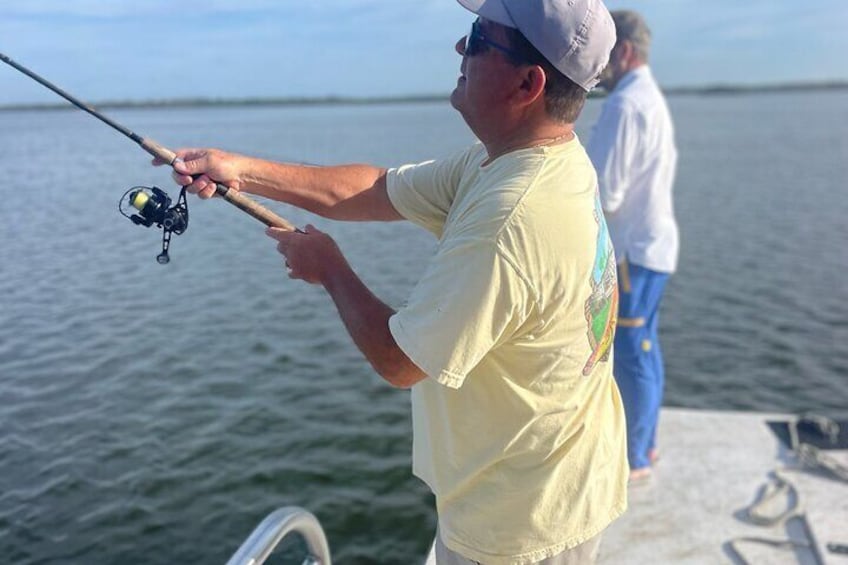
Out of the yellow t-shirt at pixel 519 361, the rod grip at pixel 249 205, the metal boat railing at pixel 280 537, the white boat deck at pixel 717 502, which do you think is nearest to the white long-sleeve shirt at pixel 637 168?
the white boat deck at pixel 717 502

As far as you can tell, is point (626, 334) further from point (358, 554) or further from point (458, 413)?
point (358, 554)

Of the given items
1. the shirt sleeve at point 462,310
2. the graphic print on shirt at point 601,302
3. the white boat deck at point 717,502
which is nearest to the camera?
the shirt sleeve at point 462,310

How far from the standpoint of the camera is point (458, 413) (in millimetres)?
1966

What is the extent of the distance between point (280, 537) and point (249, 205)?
106cm

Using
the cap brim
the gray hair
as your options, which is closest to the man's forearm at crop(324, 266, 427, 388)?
the cap brim

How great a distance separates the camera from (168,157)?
2.55 metres

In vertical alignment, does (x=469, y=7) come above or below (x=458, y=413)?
above

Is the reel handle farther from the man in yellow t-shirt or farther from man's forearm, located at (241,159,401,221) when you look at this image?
the man in yellow t-shirt

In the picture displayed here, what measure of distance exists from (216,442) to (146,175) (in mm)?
15931

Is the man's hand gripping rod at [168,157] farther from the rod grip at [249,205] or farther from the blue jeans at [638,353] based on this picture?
the blue jeans at [638,353]

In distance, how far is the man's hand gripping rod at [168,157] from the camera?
2449 millimetres

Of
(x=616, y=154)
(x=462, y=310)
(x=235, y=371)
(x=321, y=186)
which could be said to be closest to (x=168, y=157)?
(x=321, y=186)

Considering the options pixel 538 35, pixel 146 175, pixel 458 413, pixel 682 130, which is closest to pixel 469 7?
pixel 538 35

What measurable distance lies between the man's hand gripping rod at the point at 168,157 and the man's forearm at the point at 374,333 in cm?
41
